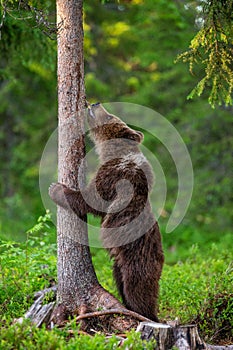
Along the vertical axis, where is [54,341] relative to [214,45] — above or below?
below

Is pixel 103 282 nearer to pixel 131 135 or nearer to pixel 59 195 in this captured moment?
pixel 131 135

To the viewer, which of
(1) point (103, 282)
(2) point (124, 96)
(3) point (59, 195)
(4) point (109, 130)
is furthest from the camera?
(2) point (124, 96)

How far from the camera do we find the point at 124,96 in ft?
47.2

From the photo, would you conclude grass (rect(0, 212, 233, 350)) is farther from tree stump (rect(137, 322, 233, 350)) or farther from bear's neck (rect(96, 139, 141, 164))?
bear's neck (rect(96, 139, 141, 164))

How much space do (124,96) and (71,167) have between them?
9304mm

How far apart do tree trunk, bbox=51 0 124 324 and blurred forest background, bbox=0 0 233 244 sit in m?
2.25

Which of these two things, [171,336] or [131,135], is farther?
[131,135]

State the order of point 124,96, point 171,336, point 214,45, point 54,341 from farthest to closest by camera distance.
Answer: point 124,96 < point 214,45 < point 171,336 < point 54,341

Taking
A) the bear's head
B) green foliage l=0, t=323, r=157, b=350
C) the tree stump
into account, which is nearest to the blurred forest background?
the bear's head

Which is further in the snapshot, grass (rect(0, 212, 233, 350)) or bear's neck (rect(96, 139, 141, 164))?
bear's neck (rect(96, 139, 141, 164))

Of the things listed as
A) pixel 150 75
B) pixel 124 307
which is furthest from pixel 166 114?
pixel 124 307

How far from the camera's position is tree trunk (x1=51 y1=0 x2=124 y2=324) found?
5.32 meters

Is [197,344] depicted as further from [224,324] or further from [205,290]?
[205,290]

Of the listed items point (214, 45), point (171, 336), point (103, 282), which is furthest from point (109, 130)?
point (171, 336)
